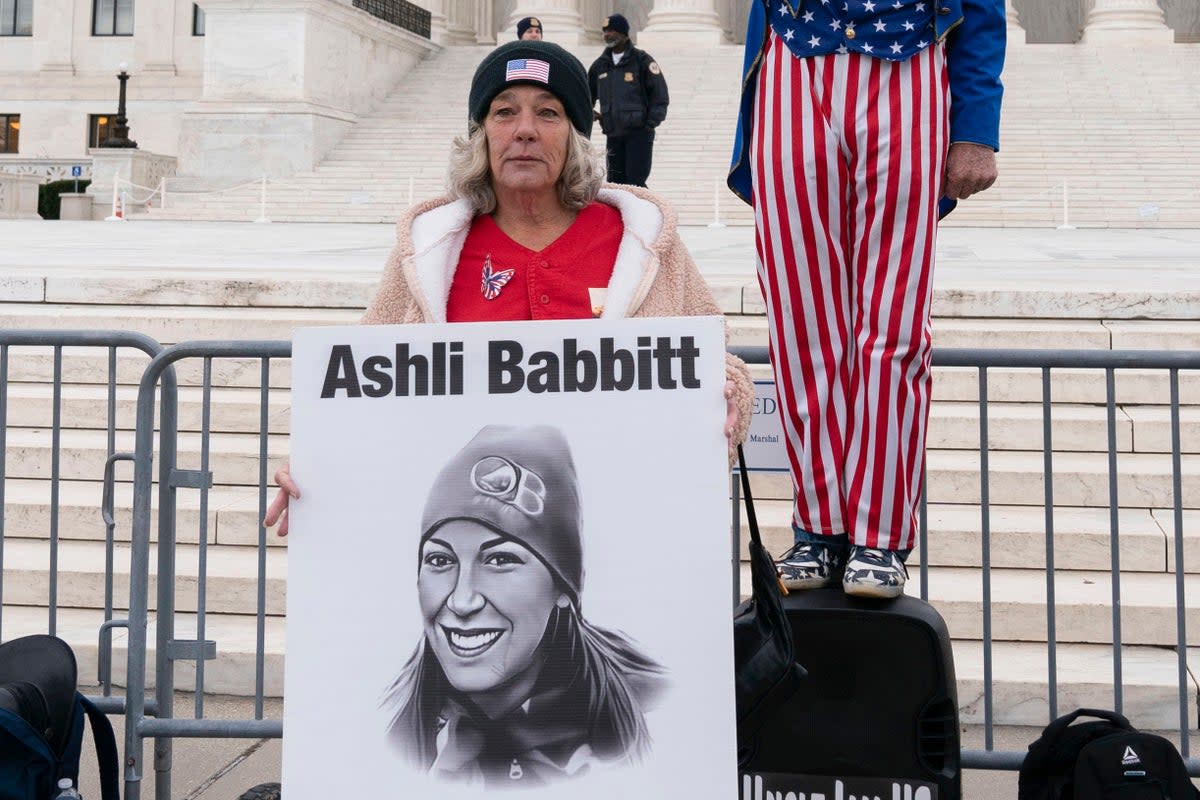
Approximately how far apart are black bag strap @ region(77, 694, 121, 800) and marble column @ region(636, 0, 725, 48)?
2960 cm

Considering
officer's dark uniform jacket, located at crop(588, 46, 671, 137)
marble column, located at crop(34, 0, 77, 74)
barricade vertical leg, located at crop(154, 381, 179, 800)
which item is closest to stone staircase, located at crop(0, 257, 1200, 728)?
barricade vertical leg, located at crop(154, 381, 179, 800)

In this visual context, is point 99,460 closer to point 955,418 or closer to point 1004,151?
point 955,418

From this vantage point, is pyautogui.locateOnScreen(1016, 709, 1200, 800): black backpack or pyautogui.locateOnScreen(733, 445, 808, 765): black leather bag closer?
pyautogui.locateOnScreen(733, 445, 808, 765): black leather bag

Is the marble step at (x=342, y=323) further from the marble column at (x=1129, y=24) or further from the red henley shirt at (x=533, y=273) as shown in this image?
the marble column at (x=1129, y=24)

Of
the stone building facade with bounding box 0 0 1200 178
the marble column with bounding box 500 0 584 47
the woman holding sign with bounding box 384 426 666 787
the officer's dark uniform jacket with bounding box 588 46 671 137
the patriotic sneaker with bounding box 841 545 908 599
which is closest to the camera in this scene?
the woman holding sign with bounding box 384 426 666 787

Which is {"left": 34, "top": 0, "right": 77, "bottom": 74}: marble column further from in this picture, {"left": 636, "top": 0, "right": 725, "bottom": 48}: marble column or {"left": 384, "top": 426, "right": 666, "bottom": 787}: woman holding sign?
{"left": 384, "top": 426, "right": 666, "bottom": 787}: woman holding sign

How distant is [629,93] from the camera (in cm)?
1484

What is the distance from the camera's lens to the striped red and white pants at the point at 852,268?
3.41 m

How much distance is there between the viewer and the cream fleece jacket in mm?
3426

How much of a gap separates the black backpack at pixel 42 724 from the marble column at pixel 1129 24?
31.7 meters

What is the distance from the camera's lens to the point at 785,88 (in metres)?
3.51

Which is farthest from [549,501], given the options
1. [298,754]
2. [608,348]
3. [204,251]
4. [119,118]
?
[119,118]

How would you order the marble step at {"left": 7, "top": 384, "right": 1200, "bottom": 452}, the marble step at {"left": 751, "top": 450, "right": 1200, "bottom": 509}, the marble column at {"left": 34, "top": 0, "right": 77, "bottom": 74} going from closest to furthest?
the marble step at {"left": 751, "top": 450, "right": 1200, "bottom": 509}
the marble step at {"left": 7, "top": 384, "right": 1200, "bottom": 452}
the marble column at {"left": 34, "top": 0, "right": 77, "bottom": 74}

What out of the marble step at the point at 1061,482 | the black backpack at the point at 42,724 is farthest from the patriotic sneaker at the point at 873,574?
the marble step at the point at 1061,482
